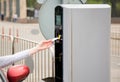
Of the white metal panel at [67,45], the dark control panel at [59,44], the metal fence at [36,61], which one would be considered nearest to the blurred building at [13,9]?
the metal fence at [36,61]

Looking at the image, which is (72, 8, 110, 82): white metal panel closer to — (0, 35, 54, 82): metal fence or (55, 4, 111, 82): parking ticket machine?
(55, 4, 111, 82): parking ticket machine

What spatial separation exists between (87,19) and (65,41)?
36 centimetres

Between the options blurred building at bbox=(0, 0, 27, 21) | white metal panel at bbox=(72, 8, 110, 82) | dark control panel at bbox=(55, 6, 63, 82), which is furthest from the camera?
blurred building at bbox=(0, 0, 27, 21)

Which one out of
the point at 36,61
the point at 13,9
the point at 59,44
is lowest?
the point at 13,9

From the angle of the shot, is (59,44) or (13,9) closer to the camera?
(59,44)

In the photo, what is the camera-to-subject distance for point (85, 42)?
4.75m

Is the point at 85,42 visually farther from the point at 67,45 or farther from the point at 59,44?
the point at 59,44

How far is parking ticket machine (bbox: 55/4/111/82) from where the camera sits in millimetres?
4746

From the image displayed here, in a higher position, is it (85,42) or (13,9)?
(85,42)

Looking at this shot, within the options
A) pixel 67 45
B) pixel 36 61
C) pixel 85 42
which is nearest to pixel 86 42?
pixel 85 42

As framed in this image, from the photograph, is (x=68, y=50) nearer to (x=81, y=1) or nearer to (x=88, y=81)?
(x=88, y=81)

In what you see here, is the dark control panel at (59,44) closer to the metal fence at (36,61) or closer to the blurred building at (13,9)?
the metal fence at (36,61)

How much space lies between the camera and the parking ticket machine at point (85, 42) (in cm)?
475

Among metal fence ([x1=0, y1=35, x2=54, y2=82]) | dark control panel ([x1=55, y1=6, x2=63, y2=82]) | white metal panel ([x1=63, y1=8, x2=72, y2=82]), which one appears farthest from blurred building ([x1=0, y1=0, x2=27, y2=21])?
white metal panel ([x1=63, y1=8, x2=72, y2=82])
